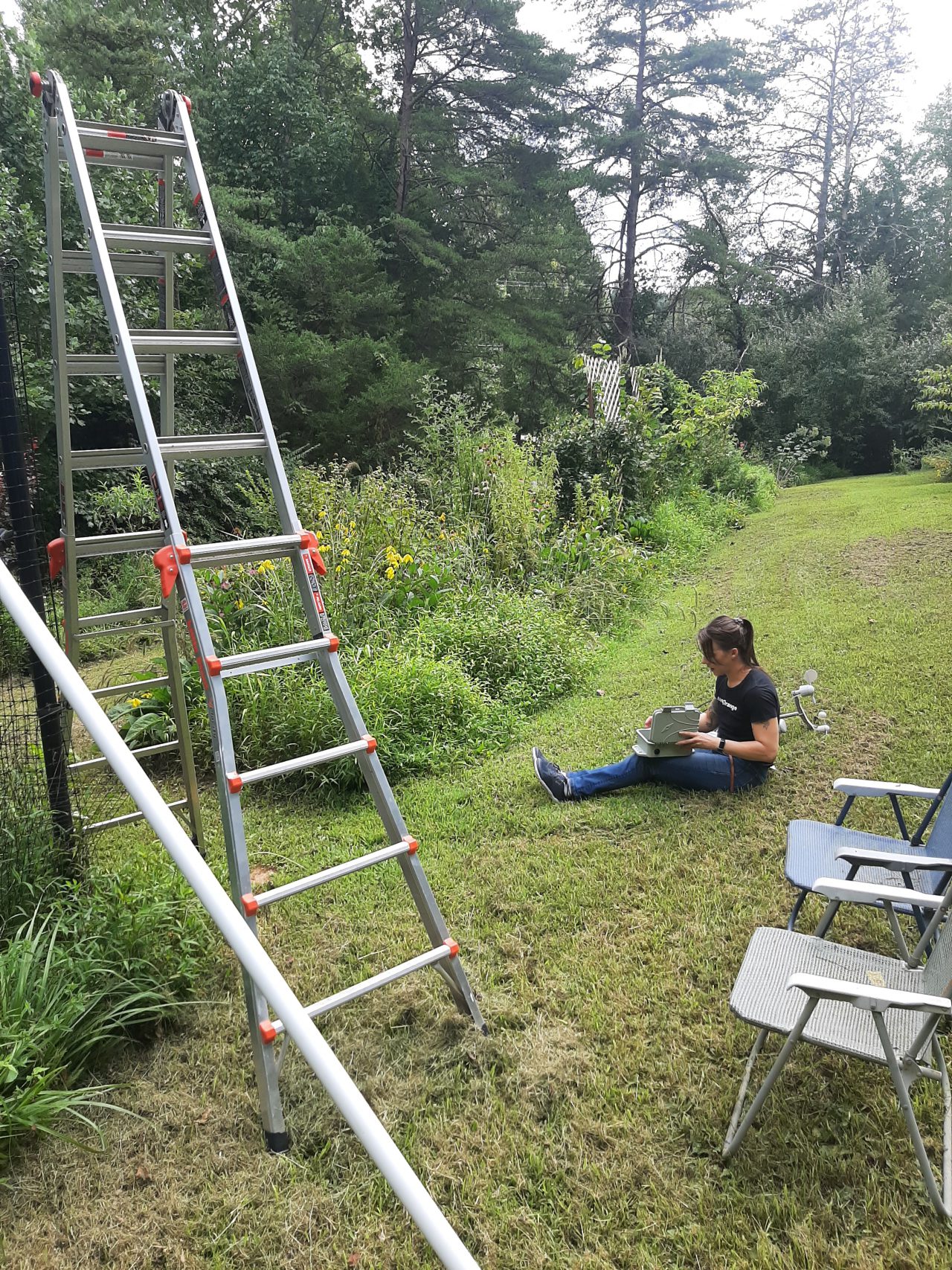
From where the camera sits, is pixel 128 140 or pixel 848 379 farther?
pixel 848 379

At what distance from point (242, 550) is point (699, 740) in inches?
99.8

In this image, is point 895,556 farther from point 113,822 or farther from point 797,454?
point 797,454

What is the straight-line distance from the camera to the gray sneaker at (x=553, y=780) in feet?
13.7

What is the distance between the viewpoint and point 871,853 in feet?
8.65

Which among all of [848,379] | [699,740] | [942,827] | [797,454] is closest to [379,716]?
[699,740]

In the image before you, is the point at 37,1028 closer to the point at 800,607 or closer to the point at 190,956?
the point at 190,956

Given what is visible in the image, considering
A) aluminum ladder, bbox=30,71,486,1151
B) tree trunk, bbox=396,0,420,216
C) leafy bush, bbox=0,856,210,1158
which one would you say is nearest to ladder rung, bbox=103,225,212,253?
aluminum ladder, bbox=30,71,486,1151

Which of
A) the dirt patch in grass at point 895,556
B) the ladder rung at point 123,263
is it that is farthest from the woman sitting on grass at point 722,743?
the dirt patch in grass at point 895,556

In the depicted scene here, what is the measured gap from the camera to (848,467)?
23625mm

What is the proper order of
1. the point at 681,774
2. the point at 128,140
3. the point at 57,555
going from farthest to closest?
1. the point at 681,774
2. the point at 57,555
3. the point at 128,140

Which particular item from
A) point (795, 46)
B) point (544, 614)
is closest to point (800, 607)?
point (544, 614)

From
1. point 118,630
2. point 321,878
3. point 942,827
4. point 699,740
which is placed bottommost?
point 699,740

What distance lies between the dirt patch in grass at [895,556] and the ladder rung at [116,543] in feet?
23.5

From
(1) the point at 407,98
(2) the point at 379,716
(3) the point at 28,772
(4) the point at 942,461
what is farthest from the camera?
(1) the point at 407,98
